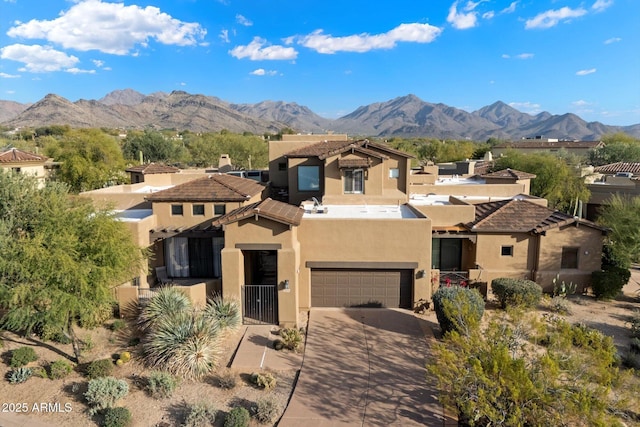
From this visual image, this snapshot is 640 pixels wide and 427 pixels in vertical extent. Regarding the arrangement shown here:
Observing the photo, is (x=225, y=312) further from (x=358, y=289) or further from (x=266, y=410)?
(x=358, y=289)

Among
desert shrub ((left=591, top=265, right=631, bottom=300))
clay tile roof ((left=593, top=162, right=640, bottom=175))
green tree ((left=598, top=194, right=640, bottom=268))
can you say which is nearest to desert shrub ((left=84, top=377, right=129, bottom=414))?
desert shrub ((left=591, top=265, right=631, bottom=300))

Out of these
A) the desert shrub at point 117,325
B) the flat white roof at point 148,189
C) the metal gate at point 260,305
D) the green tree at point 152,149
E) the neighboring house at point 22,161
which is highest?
the green tree at point 152,149

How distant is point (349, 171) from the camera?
2506 centimetres

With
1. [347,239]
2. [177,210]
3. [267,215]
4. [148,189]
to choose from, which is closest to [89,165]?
[148,189]

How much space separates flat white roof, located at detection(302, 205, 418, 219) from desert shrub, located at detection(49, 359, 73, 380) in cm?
1127

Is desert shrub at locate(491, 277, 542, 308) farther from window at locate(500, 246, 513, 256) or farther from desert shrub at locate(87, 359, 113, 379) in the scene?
desert shrub at locate(87, 359, 113, 379)

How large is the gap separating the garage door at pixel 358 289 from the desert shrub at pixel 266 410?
756 centimetres

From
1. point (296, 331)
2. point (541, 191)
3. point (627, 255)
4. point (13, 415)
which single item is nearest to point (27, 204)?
point (13, 415)

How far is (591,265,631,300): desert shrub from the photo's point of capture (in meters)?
20.1

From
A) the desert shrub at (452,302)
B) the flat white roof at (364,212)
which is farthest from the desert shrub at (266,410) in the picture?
the flat white roof at (364,212)

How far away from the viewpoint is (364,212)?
2228 centimetres

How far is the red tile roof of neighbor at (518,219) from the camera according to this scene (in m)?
20.7

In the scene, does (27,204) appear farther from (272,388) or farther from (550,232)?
Result: (550,232)

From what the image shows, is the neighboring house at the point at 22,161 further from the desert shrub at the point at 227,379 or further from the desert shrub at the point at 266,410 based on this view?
the desert shrub at the point at 266,410
